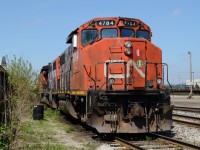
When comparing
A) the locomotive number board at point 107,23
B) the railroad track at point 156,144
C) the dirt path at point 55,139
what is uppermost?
the locomotive number board at point 107,23

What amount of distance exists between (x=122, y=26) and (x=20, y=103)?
4483mm

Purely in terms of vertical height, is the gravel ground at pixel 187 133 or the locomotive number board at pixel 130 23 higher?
the locomotive number board at pixel 130 23

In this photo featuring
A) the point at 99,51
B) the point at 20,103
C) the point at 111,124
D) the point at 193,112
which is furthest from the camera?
the point at 193,112

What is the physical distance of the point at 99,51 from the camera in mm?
11758

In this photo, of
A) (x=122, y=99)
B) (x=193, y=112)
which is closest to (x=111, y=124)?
(x=122, y=99)

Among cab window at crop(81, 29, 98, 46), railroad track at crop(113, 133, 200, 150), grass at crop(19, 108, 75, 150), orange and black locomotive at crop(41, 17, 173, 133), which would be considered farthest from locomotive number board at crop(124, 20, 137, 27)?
grass at crop(19, 108, 75, 150)

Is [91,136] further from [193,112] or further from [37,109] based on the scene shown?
[193,112]

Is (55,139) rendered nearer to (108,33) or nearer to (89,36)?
(89,36)

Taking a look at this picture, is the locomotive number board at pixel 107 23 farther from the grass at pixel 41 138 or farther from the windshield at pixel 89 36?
the grass at pixel 41 138

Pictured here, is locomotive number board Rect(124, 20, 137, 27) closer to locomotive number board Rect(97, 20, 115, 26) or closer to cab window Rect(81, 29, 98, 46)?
locomotive number board Rect(97, 20, 115, 26)

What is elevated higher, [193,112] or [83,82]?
[83,82]

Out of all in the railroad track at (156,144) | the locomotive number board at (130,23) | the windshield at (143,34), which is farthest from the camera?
the windshield at (143,34)

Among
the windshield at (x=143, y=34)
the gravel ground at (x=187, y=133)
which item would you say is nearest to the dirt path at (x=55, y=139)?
the gravel ground at (x=187, y=133)

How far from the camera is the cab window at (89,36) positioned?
12648 millimetres
